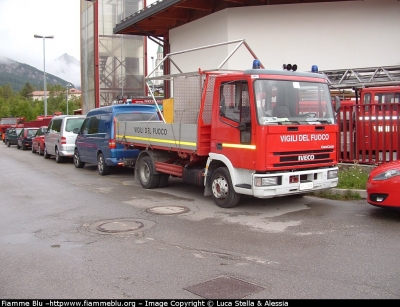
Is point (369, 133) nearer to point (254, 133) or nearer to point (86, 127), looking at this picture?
point (254, 133)

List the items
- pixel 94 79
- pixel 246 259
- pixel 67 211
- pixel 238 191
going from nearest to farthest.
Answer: pixel 246 259 < pixel 238 191 < pixel 67 211 < pixel 94 79

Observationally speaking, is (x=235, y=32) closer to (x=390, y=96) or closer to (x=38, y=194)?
(x=390, y=96)

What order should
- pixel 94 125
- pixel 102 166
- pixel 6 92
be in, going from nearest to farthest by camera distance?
pixel 102 166 < pixel 94 125 < pixel 6 92

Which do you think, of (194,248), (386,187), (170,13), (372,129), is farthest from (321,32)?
(194,248)

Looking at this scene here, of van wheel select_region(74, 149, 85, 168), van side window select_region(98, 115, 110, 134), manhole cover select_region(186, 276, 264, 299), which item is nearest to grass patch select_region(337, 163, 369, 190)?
manhole cover select_region(186, 276, 264, 299)

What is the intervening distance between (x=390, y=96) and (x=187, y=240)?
9.77 m

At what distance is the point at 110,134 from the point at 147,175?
2.55 m

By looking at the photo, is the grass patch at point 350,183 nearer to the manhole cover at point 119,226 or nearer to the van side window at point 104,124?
the manhole cover at point 119,226

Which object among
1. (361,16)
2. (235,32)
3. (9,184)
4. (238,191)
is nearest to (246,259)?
(238,191)

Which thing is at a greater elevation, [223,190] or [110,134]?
[110,134]

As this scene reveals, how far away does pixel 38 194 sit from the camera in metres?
11.4

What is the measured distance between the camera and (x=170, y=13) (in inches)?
820

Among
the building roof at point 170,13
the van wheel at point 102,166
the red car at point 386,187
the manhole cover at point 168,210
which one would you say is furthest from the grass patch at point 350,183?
the building roof at point 170,13

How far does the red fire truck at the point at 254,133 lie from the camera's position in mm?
8164
